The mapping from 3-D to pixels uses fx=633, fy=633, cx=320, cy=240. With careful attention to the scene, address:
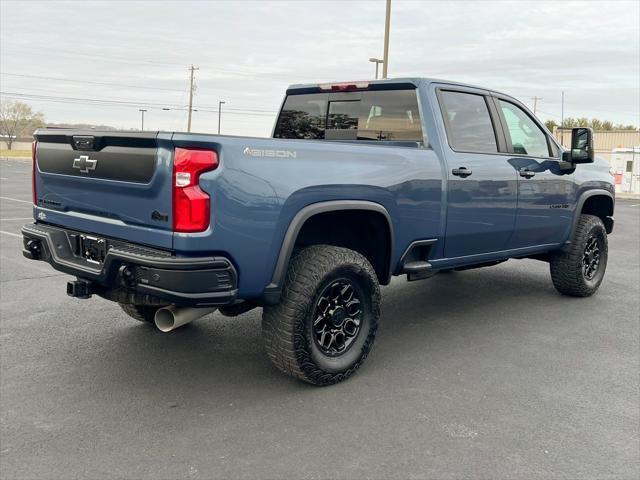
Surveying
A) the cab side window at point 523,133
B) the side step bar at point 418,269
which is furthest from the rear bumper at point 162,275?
the cab side window at point 523,133

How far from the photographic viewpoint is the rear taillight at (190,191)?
10.6 ft

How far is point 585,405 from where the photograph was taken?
3.83 m

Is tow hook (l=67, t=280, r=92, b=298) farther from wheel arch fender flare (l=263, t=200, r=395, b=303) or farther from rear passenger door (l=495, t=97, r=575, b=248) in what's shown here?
rear passenger door (l=495, t=97, r=575, b=248)

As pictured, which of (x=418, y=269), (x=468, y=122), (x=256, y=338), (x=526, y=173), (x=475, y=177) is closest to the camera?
(x=418, y=269)

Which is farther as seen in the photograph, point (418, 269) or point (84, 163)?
point (418, 269)

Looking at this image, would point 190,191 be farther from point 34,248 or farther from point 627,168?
point 627,168

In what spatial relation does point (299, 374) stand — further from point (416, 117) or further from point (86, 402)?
point (416, 117)

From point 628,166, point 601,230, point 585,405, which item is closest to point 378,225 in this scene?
point 585,405

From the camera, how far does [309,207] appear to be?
368 cm

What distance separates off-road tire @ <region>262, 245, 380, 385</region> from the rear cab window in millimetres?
1287

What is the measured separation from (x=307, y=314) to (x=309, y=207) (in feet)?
2.12

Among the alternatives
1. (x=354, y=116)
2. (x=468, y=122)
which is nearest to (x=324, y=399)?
(x=354, y=116)

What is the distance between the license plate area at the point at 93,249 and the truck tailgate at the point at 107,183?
0.18 feet

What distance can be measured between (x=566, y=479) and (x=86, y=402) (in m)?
2.66
